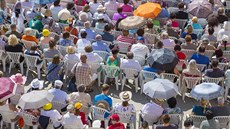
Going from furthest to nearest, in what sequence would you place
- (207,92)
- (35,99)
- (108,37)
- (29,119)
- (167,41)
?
(108,37), (167,41), (207,92), (29,119), (35,99)

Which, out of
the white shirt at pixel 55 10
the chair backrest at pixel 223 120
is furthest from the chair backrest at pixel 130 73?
the white shirt at pixel 55 10

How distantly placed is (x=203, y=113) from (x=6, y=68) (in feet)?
22.9

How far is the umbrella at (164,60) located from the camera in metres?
16.0

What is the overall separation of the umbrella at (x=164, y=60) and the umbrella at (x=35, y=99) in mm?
3479

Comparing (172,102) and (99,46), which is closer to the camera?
(172,102)

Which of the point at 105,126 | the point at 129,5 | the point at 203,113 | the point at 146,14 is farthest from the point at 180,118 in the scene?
the point at 129,5

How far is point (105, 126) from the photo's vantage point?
1428cm

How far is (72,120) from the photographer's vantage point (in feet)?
44.1

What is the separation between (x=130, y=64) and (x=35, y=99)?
375 centimetres

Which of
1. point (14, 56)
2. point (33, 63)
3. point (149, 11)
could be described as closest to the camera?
point (33, 63)

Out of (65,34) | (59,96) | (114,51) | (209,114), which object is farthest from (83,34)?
(209,114)

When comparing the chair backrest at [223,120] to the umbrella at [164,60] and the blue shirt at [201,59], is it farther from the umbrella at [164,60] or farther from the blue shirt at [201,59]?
the blue shirt at [201,59]

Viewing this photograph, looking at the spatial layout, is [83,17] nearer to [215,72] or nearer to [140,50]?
[140,50]

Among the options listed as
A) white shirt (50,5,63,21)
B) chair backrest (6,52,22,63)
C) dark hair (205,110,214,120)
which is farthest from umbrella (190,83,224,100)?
white shirt (50,5,63,21)
